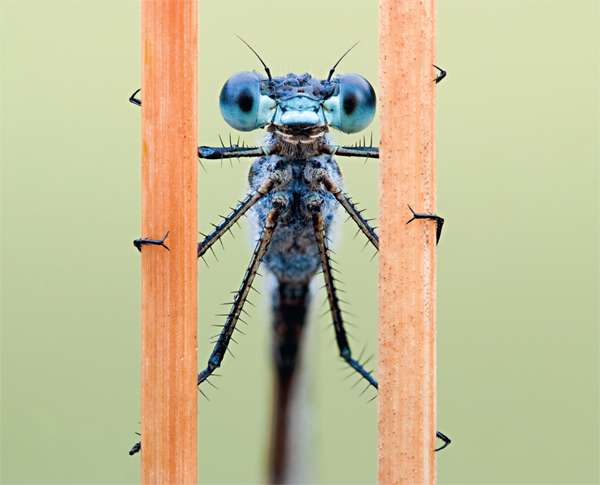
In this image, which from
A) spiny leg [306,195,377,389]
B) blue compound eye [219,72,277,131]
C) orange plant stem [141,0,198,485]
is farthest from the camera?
spiny leg [306,195,377,389]

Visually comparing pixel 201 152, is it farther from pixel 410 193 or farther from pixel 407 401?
Result: pixel 407 401

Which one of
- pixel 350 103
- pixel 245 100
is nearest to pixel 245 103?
pixel 245 100

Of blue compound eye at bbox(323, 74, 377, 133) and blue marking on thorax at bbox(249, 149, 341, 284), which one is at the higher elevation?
blue compound eye at bbox(323, 74, 377, 133)

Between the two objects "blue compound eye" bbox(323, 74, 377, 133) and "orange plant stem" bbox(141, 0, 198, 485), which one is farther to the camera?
"blue compound eye" bbox(323, 74, 377, 133)

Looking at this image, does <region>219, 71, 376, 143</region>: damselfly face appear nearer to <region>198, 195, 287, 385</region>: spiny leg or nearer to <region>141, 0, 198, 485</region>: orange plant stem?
<region>198, 195, 287, 385</region>: spiny leg

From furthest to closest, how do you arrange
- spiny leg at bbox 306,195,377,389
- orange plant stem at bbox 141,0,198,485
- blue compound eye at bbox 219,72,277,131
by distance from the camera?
1. spiny leg at bbox 306,195,377,389
2. blue compound eye at bbox 219,72,277,131
3. orange plant stem at bbox 141,0,198,485

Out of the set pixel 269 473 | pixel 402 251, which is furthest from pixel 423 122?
pixel 269 473

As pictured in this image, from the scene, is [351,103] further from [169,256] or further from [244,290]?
[169,256]

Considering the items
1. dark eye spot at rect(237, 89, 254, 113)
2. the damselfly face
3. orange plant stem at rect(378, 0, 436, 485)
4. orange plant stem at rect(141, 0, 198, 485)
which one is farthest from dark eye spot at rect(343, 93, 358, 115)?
orange plant stem at rect(141, 0, 198, 485)
